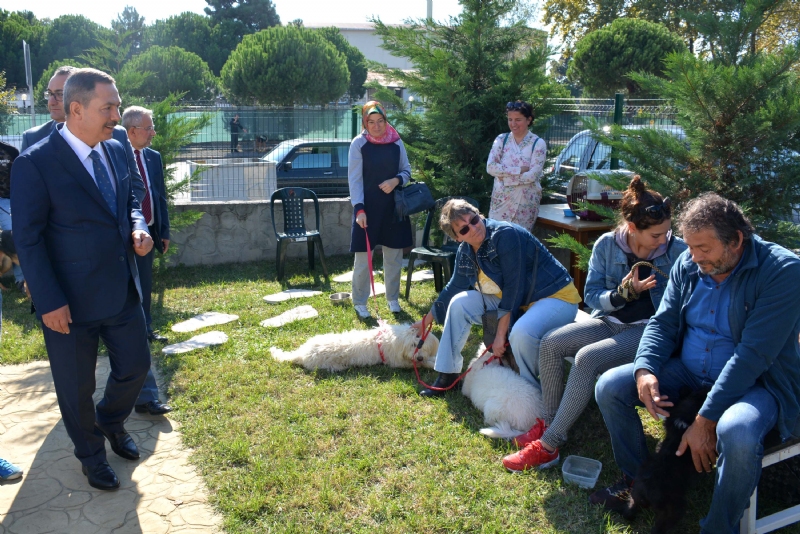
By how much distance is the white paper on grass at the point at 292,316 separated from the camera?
605 cm

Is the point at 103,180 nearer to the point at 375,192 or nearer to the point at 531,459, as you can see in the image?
the point at 531,459

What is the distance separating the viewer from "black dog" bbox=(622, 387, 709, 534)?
2793 millimetres

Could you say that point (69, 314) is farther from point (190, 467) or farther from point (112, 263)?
point (190, 467)

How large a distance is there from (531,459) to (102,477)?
230cm

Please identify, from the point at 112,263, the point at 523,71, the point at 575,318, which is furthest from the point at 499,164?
the point at 112,263

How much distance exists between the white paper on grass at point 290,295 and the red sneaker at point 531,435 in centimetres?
366

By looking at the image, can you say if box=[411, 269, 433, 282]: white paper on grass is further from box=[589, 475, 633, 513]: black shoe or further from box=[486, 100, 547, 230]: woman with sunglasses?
box=[589, 475, 633, 513]: black shoe

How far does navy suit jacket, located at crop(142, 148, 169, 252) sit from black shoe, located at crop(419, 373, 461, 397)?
231cm

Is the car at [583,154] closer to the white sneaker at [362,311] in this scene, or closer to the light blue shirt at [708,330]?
the white sneaker at [362,311]

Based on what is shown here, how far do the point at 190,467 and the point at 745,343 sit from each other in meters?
2.93

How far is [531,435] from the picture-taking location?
148 inches

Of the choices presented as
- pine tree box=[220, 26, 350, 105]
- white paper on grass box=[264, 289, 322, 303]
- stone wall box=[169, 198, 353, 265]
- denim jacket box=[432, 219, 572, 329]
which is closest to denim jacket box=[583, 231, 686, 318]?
denim jacket box=[432, 219, 572, 329]

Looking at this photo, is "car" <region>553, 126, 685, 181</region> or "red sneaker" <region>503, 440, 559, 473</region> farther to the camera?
"car" <region>553, 126, 685, 181</region>

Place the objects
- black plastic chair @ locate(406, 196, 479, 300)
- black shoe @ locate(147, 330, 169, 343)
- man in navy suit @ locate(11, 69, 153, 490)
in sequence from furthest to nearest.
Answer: black plastic chair @ locate(406, 196, 479, 300)
black shoe @ locate(147, 330, 169, 343)
man in navy suit @ locate(11, 69, 153, 490)
